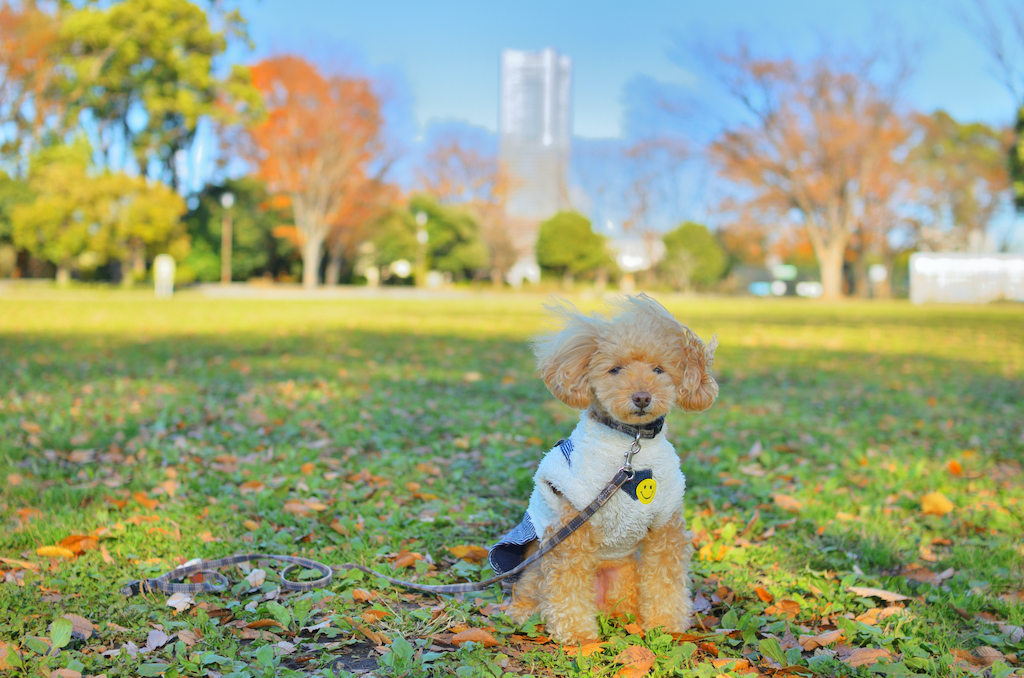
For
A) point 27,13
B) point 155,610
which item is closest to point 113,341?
point 155,610

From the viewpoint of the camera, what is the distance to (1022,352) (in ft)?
36.3

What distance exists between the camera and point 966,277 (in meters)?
31.9

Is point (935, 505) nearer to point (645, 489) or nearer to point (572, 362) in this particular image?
point (645, 489)

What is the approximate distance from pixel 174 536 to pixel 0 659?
3.44 ft

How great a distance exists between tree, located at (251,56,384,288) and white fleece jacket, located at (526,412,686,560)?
98.4 ft

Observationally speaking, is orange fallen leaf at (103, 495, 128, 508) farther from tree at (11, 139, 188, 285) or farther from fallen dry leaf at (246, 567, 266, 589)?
tree at (11, 139, 188, 285)

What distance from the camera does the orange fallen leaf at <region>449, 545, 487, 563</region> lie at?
9.77 ft

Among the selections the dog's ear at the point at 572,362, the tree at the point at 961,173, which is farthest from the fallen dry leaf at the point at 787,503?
the tree at the point at 961,173

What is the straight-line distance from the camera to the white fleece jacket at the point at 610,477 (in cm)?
215

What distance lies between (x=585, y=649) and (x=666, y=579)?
0.34 meters

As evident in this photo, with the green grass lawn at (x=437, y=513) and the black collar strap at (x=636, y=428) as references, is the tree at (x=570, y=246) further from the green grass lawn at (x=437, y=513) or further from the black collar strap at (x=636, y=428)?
the black collar strap at (x=636, y=428)

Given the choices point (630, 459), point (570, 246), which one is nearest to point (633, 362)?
point (630, 459)

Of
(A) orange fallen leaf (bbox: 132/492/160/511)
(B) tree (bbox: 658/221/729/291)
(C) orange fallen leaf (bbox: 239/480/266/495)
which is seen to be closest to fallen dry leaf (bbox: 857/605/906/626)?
(C) orange fallen leaf (bbox: 239/480/266/495)

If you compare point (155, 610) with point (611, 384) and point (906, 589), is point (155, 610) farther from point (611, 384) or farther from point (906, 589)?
point (906, 589)
